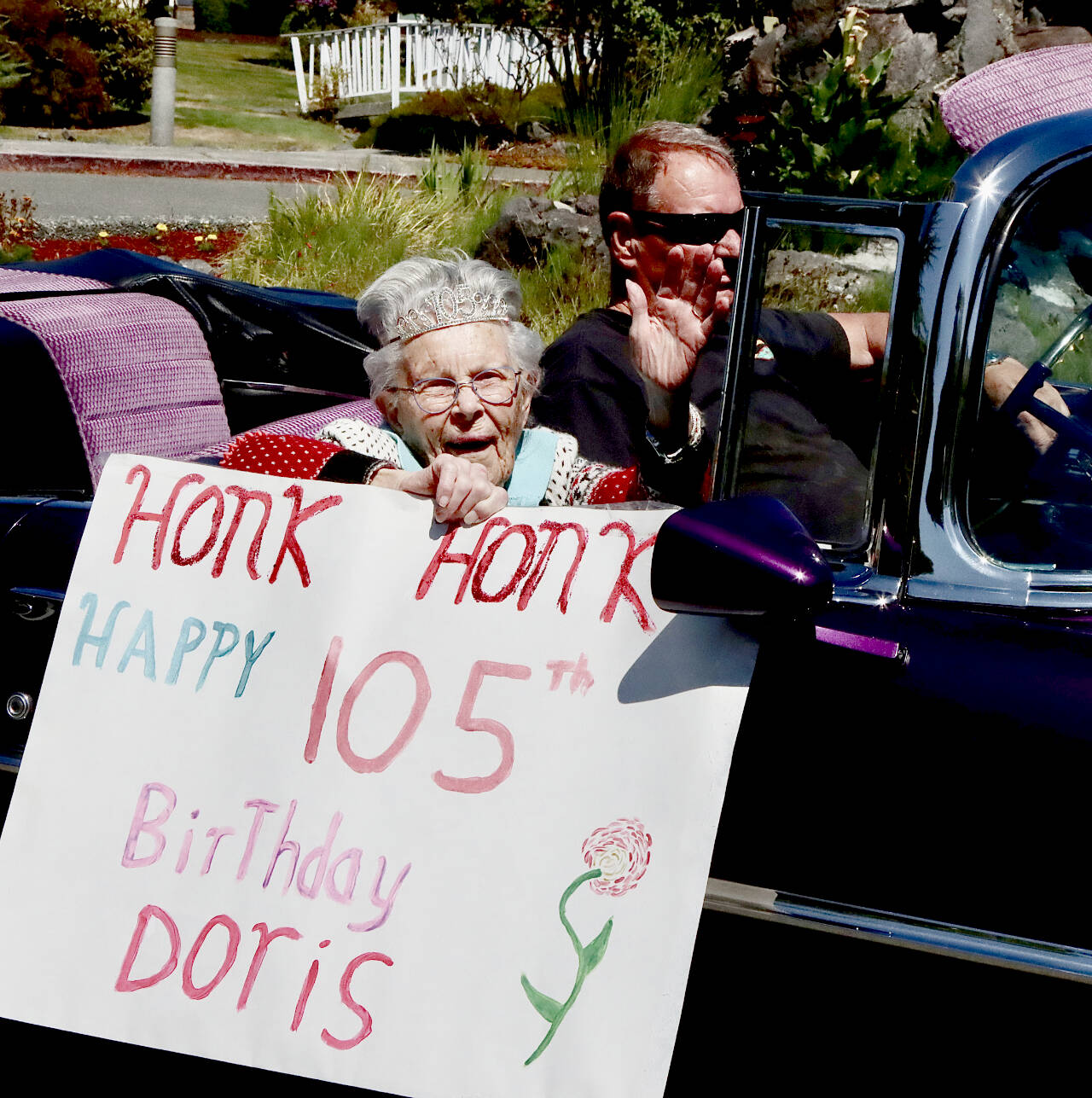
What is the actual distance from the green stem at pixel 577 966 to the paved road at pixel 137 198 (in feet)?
31.8

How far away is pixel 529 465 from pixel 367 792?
0.77m

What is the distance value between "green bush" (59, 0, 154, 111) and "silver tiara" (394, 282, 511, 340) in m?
18.4

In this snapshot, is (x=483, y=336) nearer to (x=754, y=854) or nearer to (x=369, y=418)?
(x=369, y=418)

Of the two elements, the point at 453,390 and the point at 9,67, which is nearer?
the point at 453,390

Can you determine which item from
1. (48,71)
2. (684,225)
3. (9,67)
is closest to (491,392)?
(684,225)

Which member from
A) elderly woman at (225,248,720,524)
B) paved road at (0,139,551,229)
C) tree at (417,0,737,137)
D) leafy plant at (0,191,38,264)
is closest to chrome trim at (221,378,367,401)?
elderly woman at (225,248,720,524)

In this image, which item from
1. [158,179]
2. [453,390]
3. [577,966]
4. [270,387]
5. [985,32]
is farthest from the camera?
[158,179]

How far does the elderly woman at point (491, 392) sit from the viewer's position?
216 cm

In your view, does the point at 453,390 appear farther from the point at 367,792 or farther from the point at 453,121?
the point at 453,121

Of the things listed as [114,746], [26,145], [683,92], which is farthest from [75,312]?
[26,145]

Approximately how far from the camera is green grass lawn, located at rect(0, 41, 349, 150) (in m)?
17.4

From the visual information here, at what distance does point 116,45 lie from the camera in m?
19.5

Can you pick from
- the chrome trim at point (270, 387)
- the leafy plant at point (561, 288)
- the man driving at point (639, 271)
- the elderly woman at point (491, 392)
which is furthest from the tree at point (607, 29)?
A: the elderly woman at point (491, 392)

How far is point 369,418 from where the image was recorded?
114 inches
